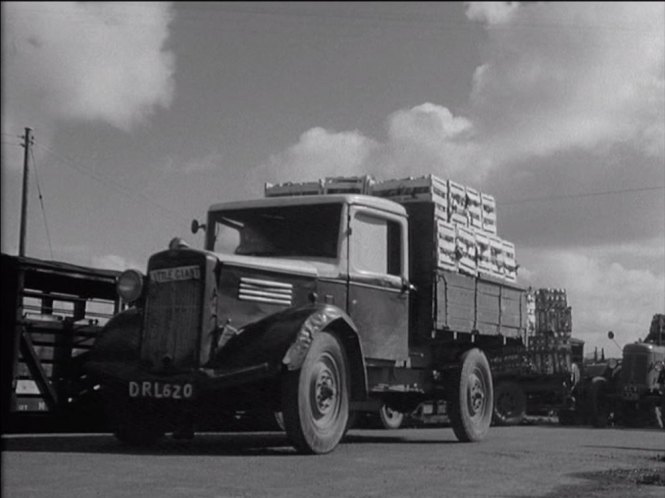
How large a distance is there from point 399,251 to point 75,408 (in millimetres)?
3936

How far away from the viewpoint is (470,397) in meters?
11.8

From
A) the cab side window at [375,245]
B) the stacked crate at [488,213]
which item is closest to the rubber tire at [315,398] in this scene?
the cab side window at [375,245]

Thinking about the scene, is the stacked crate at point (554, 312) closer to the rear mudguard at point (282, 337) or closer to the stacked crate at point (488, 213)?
the stacked crate at point (488, 213)

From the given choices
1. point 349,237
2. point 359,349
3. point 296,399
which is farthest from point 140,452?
point 349,237

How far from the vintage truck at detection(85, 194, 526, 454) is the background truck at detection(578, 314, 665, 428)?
998 cm

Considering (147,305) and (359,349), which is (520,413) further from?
(147,305)

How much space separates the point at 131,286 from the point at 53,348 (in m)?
1.54

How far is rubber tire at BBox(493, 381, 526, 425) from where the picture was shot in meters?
19.1

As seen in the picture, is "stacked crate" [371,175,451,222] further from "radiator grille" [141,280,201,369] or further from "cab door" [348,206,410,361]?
"radiator grille" [141,280,201,369]

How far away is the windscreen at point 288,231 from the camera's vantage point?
32.5 feet

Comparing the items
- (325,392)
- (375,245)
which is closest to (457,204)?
(375,245)

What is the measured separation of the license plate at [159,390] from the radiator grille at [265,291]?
42.9 inches

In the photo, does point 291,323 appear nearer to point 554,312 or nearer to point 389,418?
point 389,418

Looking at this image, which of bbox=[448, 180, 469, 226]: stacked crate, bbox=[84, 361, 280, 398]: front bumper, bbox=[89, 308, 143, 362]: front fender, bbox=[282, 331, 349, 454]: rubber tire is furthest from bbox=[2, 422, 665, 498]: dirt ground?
bbox=[448, 180, 469, 226]: stacked crate
